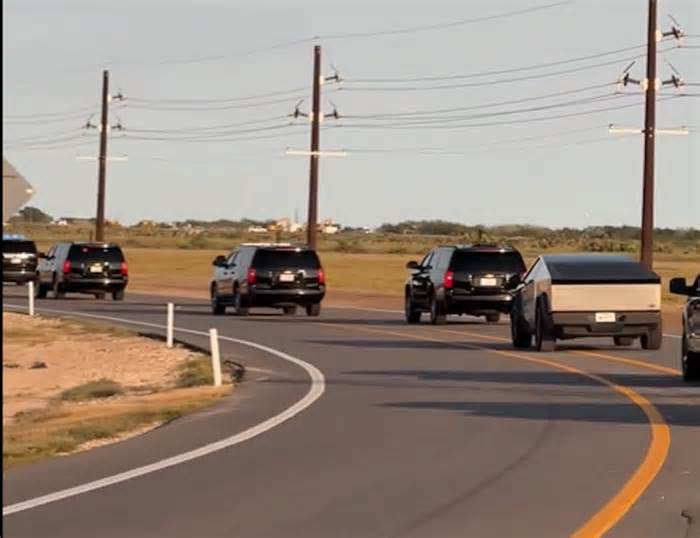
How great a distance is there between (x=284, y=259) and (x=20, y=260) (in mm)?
22259

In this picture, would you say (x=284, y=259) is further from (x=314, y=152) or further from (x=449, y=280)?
(x=314, y=152)

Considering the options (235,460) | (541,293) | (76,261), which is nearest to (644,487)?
(235,460)

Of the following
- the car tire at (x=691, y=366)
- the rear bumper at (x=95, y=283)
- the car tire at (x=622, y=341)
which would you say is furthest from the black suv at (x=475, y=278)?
the rear bumper at (x=95, y=283)

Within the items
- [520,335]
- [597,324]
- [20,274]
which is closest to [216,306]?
[520,335]

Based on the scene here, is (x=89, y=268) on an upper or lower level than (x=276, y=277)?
lower

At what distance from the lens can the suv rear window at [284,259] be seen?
49.0 metres

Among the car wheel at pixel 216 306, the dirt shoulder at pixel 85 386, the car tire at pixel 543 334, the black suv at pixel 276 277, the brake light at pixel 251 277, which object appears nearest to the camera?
the dirt shoulder at pixel 85 386

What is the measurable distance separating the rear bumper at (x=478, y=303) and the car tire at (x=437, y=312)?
1.40 ft

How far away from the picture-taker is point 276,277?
160 ft

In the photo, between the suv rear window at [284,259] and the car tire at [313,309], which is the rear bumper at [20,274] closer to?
the car tire at [313,309]

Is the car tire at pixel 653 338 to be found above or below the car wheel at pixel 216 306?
above

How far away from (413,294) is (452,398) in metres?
22.1

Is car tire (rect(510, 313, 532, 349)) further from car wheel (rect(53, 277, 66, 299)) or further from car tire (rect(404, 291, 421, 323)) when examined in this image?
car wheel (rect(53, 277, 66, 299))

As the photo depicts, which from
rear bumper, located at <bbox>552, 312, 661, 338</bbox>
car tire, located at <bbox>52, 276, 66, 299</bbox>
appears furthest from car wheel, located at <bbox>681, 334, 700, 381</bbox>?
car tire, located at <bbox>52, 276, 66, 299</bbox>
